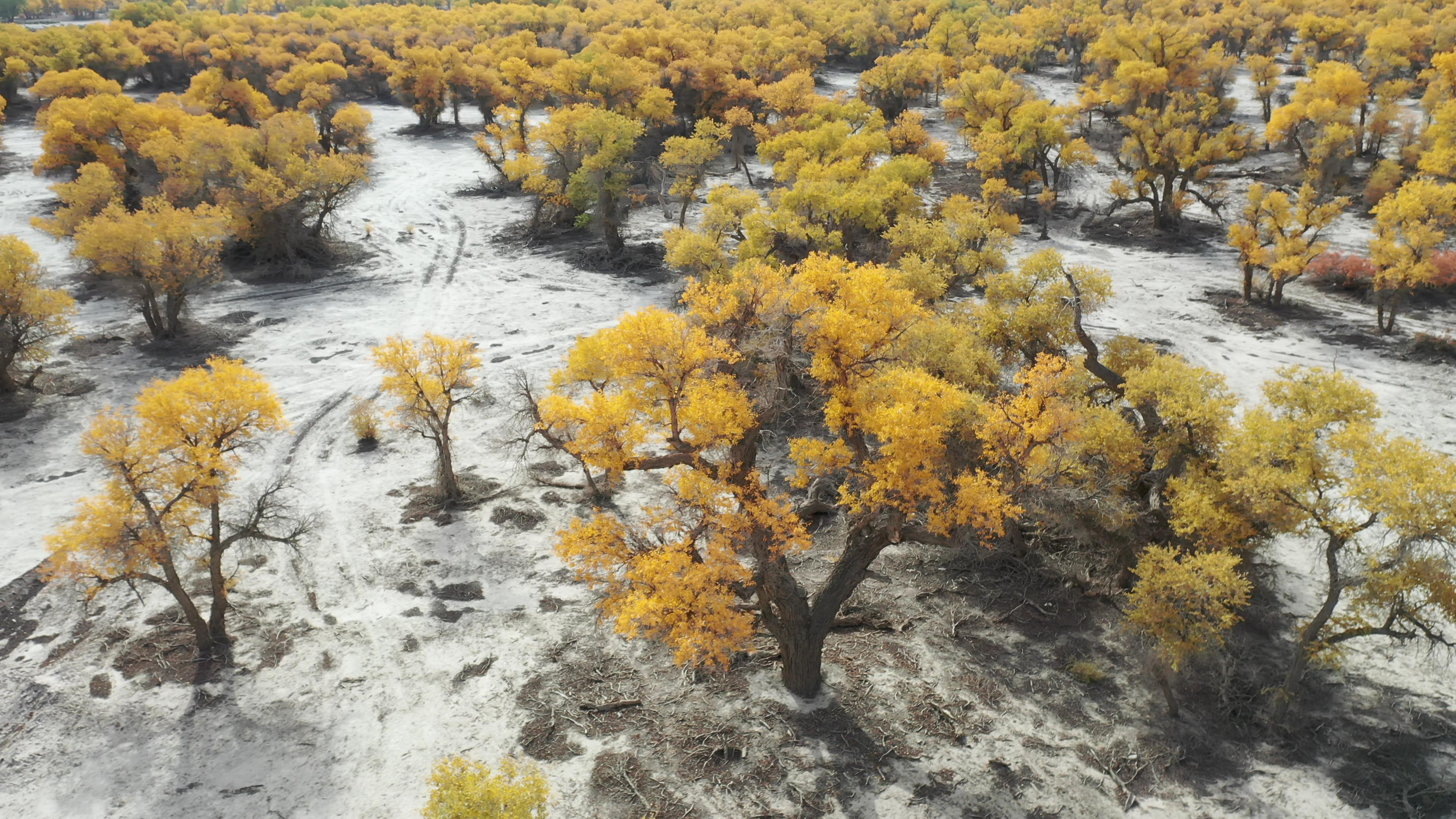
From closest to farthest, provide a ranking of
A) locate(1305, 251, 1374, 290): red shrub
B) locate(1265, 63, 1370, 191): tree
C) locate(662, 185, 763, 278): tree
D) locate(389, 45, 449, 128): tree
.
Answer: locate(662, 185, 763, 278): tree < locate(1305, 251, 1374, 290): red shrub < locate(1265, 63, 1370, 191): tree < locate(389, 45, 449, 128): tree

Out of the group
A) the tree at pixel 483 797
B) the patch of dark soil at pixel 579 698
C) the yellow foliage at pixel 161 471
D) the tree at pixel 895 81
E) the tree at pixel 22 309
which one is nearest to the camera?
the tree at pixel 483 797

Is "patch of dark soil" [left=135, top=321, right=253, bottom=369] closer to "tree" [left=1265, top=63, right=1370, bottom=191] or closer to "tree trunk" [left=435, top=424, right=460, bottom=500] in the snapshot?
"tree trunk" [left=435, top=424, right=460, bottom=500]

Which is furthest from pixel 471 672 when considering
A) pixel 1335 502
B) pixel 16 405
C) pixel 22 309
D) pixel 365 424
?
pixel 22 309

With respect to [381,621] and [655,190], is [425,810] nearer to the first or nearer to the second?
[381,621]

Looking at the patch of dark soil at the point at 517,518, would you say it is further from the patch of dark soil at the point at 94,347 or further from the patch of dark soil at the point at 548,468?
the patch of dark soil at the point at 94,347

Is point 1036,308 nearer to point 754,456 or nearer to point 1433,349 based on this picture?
point 754,456

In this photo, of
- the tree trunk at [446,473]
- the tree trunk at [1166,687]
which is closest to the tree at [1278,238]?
the tree trunk at [1166,687]

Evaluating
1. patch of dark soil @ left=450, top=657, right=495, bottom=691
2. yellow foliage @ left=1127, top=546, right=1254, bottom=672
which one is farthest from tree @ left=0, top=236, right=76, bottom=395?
yellow foliage @ left=1127, top=546, right=1254, bottom=672
